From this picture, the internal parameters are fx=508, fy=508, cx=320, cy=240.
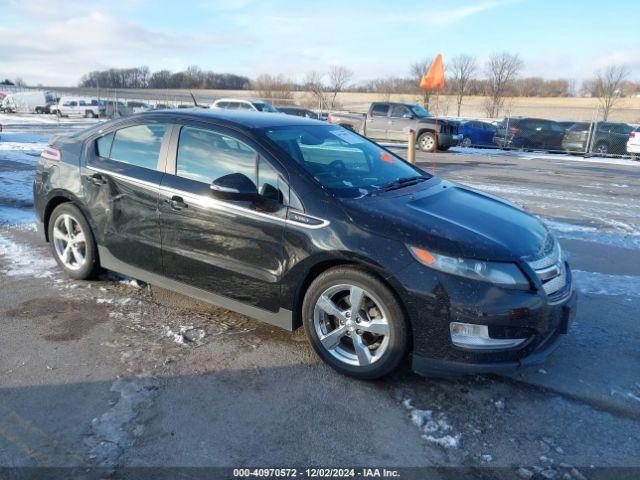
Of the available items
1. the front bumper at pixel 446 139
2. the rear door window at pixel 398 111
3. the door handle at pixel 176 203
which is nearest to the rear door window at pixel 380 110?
the rear door window at pixel 398 111

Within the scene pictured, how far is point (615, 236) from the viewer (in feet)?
22.4

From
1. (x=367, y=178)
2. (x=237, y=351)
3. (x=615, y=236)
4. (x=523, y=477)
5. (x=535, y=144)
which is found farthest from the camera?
(x=535, y=144)

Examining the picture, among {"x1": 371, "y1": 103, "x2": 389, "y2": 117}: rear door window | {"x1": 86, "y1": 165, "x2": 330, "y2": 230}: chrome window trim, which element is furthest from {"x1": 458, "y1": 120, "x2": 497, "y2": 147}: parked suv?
{"x1": 86, "y1": 165, "x2": 330, "y2": 230}: chrome window trim

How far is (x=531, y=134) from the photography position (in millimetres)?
21422

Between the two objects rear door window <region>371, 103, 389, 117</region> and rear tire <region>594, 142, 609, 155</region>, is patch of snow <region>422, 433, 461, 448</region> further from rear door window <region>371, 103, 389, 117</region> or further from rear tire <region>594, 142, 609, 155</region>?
rear tire <region>594, 142, 609, 155</region>

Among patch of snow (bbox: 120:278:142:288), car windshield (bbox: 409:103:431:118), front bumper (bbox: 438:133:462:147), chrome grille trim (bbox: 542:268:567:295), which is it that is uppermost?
car windshield (bbox: 409:103:431:118)

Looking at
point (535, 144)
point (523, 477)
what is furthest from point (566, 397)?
point (535, 144)

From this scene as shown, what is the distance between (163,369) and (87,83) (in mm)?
100683

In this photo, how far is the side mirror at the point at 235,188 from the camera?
338 cm

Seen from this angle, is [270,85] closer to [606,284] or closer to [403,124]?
[403,124]

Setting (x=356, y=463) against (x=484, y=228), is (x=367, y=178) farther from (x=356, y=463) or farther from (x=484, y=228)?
(x=356, y=463)

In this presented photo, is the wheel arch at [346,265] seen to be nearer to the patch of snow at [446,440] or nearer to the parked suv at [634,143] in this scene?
the patch of snow at [446,440]

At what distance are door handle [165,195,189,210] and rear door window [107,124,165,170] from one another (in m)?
0.39

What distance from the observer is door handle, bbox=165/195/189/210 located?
3732mm
